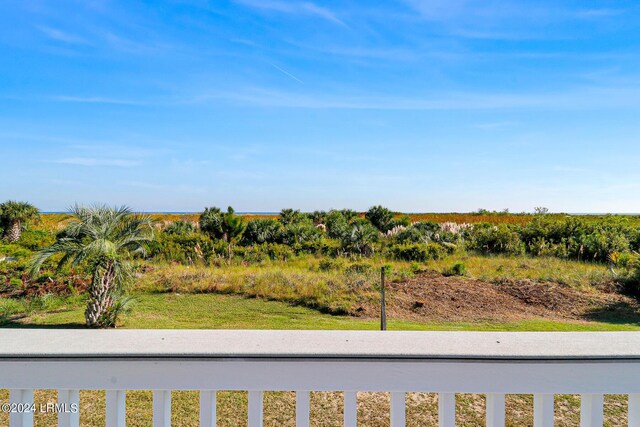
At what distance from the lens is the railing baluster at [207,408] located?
844mm

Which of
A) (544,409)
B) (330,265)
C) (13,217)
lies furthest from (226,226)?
(544,409)

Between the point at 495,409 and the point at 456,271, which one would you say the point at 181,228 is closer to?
the point at 456,271

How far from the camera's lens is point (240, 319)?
4910 millimetres

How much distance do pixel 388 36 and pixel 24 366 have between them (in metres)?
4.66

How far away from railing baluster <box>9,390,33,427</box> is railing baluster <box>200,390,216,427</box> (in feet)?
1.27

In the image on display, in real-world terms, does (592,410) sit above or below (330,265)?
above

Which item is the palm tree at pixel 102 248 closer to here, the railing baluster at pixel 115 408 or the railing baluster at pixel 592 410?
the railing baluster at pixel 115 408

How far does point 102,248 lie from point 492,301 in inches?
209

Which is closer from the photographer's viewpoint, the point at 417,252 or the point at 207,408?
the point at 207,408

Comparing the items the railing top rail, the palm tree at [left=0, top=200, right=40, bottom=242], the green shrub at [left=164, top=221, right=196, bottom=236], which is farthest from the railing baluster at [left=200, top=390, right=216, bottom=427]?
the palm tree at [left=0, top=200, right=40, bottom=242]

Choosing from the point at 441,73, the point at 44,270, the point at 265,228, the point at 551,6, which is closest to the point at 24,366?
the point at 551,6

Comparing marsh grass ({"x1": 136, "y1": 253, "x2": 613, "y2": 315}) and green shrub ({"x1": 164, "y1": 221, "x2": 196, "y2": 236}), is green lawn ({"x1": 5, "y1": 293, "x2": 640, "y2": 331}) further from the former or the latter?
green shrub ({"x1": 164, "y1": 221, "x2": 196, "y2": 236})

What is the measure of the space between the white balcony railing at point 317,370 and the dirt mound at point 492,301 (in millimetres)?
4450

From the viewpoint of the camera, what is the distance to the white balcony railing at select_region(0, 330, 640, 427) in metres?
0.80
